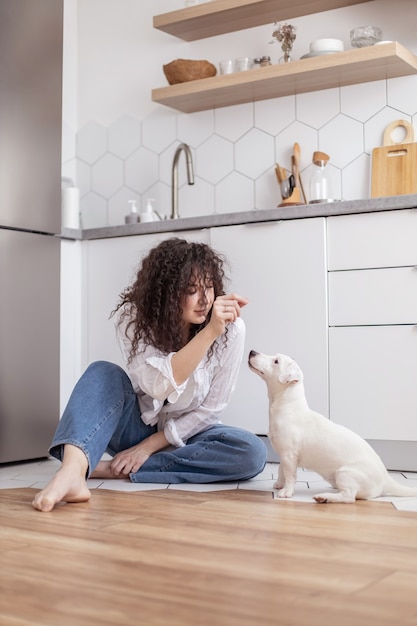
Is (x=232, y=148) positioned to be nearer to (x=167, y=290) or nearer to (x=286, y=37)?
(x=286, y=37)

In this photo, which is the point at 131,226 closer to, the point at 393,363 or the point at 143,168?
the point at 143,168

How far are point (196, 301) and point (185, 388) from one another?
0.84ft

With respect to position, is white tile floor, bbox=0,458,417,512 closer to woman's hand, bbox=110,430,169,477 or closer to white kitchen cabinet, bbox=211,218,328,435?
woman's hand, bbox=110,430,169,477

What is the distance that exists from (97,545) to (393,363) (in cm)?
143

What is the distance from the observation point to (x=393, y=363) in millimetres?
2703

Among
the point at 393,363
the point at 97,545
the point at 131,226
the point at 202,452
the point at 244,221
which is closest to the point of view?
the point at 97,545

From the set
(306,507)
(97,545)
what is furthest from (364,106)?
(97,545)

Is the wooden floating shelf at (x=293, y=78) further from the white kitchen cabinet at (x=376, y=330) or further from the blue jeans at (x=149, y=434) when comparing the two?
the blue jeans at (x=149, y=434)

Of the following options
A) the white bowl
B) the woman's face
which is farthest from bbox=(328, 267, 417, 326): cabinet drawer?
the white bowl

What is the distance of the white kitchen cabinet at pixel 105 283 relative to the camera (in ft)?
10.8

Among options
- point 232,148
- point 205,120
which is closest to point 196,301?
point 232,148

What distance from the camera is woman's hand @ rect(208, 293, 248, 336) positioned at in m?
2.17

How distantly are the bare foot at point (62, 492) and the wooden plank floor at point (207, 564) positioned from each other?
0.11ft

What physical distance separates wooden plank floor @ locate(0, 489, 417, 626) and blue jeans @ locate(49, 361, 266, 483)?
0.90ft
